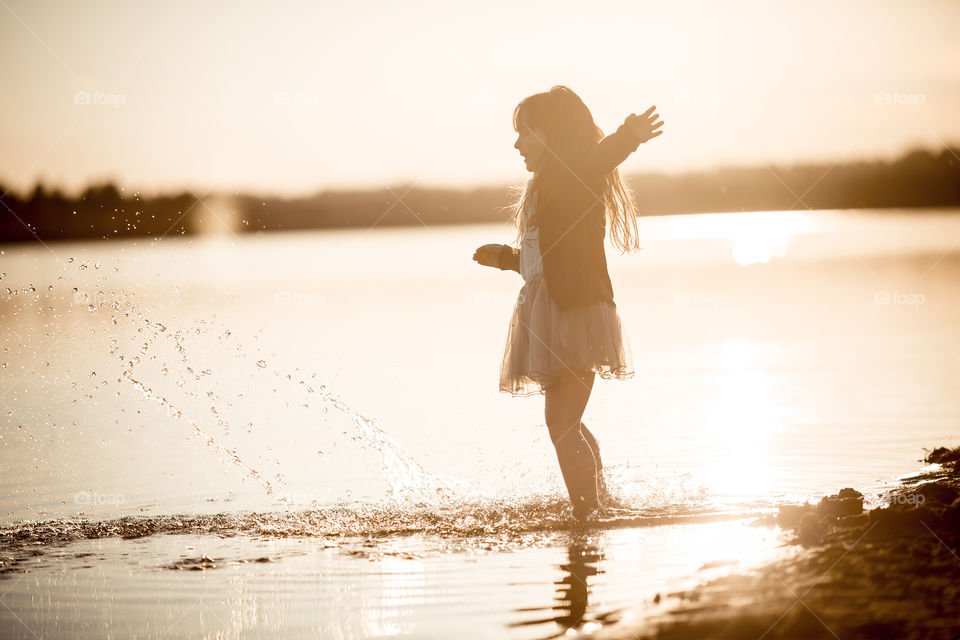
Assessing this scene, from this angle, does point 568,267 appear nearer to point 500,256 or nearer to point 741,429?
point 500,256

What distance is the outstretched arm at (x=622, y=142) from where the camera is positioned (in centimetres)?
566

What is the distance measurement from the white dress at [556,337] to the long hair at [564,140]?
191mm

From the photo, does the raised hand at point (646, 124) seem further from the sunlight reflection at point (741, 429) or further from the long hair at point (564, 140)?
the sunlight reflection at point (741, 429)

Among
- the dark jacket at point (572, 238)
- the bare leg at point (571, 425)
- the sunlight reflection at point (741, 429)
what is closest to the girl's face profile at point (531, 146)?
the dark jacket at point (572, 238)

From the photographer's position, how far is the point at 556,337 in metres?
6.16

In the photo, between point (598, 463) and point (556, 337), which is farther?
point (598, 463)

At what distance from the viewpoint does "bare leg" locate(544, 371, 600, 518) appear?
6191 millimetres

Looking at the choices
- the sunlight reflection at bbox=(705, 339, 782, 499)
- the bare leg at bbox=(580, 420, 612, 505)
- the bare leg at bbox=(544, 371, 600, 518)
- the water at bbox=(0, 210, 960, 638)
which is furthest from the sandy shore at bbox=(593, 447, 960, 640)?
the sunlight reflection at bbox=(705, 339, 782, 499)

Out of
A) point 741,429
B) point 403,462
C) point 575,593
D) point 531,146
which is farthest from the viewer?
point 741,429

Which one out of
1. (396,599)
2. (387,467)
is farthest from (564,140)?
(387,467)

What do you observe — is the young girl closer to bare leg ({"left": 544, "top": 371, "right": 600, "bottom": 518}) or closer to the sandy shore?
bare leg ({"left": 544, "top": 371, "right": 600, "bottom": 518})

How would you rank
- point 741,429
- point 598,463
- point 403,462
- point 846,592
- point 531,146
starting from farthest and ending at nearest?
point 741,429, point 403,462, point 598,463, point 531,146, point 846,592

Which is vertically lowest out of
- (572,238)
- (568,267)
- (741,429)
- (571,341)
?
(741,429)

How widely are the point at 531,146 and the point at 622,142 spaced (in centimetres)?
73
